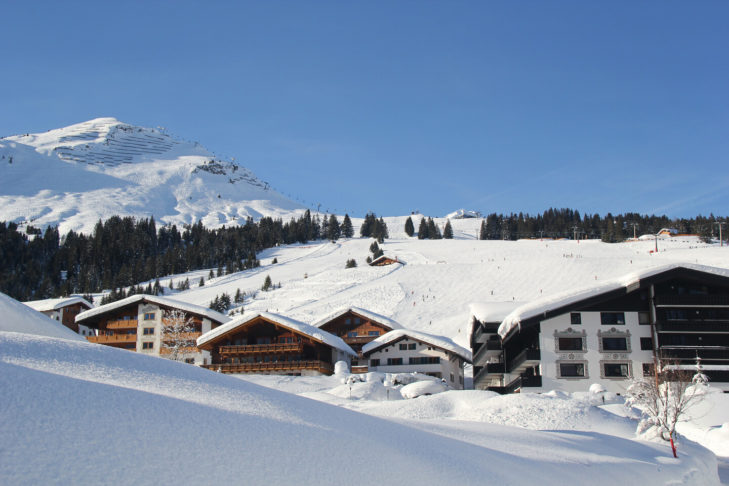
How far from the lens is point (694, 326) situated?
4288 centimetres

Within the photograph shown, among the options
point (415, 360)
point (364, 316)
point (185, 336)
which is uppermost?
point (364, 316)

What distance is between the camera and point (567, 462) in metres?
16.1

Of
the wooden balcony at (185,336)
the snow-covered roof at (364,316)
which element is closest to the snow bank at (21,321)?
the wooden balcony at (185,336)

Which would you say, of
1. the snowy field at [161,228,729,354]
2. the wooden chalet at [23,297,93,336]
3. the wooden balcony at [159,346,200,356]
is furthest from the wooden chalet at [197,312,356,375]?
the wooden chalet at [23,297,93,336]

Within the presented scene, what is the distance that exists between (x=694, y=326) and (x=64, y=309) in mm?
65981

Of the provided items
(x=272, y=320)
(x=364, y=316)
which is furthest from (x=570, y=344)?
(x=272, y=320)

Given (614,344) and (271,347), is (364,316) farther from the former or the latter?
(614,344)

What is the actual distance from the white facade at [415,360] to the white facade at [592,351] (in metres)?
13.3

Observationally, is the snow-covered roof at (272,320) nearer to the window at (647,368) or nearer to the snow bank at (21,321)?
the window at (647,368)

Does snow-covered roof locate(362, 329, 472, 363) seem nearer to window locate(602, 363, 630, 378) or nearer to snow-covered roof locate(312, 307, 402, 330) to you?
snow-covered roof locate(312, 307, 402, 330)

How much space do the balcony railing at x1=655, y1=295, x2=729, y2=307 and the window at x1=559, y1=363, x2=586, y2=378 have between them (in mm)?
6732

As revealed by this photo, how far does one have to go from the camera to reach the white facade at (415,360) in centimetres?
5641

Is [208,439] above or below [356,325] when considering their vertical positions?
below

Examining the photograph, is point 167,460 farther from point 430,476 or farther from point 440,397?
point 440,397
